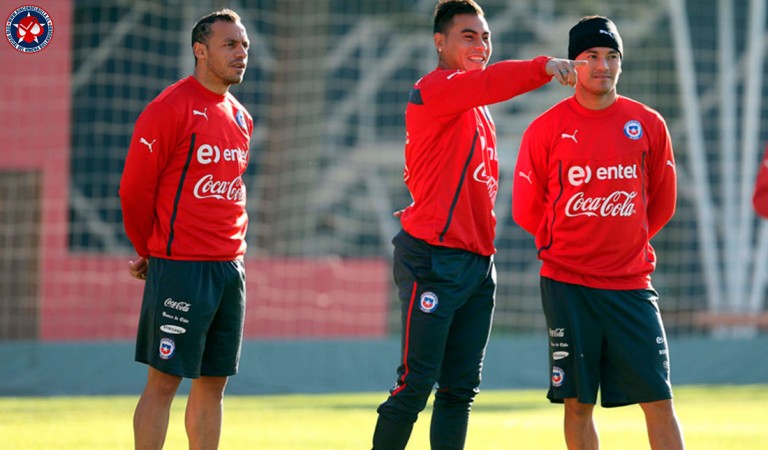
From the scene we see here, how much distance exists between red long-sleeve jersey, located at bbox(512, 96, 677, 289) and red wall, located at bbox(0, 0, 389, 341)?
8.26 meters

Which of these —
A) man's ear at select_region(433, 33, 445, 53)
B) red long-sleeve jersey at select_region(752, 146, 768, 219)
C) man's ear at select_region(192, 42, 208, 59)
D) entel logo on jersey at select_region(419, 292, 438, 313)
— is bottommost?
entel logo on jersey at select_region(419, 292, 438, 313)

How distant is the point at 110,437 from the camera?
792 cm

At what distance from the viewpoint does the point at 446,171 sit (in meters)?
5.46

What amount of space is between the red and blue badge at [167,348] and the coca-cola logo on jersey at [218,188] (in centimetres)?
61

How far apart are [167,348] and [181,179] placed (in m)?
0.69

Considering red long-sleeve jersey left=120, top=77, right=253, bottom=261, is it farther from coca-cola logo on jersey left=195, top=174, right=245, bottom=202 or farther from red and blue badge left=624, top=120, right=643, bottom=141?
red and blue badge left=624, top=120, right=643, bottom=141

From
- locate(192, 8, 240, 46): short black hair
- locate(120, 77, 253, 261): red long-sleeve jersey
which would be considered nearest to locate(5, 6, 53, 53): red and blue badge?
locate(192, 8, 240, 46): short black hair

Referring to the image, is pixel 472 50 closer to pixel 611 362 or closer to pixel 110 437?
pixel 611 362

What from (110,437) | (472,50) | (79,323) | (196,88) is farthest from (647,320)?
(79,323)

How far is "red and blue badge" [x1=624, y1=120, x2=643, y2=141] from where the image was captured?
5.59 meters

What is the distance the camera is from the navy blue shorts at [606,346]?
5496 mm

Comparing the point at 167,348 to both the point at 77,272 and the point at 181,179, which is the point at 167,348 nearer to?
the point at 181,179

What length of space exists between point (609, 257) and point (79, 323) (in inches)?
346

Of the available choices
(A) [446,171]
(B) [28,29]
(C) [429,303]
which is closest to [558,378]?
(C) [429,303]
